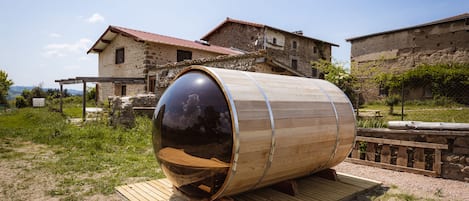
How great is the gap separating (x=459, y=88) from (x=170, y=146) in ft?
72.7

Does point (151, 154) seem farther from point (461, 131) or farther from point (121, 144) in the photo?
point (461, 131)

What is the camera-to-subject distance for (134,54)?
58.4 ft

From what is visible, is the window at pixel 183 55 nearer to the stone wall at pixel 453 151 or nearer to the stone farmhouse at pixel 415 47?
the stone farmhouse at pixel 415 47

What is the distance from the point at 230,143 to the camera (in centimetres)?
285

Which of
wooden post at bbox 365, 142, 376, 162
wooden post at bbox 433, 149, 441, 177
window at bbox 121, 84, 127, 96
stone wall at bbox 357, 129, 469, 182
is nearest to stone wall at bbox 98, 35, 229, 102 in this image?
window at bbox 121, 84, 127, 96

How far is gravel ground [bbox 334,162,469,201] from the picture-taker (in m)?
4.38

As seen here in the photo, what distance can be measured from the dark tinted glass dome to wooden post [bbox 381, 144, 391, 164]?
4370 mm

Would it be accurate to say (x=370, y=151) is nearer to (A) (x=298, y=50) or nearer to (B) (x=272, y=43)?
(B) (x=272, y=43)

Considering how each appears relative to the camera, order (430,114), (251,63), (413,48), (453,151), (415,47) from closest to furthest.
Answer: (453,151) → (251,63) → (430,114) → (415,47) → (413,48)

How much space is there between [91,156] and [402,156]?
6654mm

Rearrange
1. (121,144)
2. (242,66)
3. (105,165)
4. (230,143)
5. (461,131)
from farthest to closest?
(242,66) < (121,144) < (105,165) < (461,131) < (230,143)

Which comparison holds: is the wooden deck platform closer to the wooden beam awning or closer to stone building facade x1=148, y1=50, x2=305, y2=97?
stone building facade x1=148, y1=50, x2=305, y2=97

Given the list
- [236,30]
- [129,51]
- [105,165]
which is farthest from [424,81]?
[105,165]

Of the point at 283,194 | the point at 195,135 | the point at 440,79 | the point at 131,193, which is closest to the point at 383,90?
the point at 440,79
